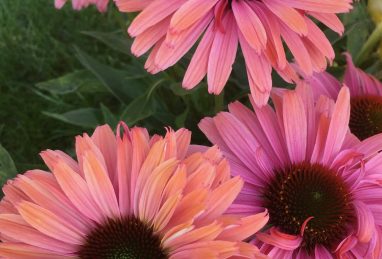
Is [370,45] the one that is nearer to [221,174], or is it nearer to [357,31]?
[357,31]

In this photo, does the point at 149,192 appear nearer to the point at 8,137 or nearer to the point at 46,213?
the point at 46,213

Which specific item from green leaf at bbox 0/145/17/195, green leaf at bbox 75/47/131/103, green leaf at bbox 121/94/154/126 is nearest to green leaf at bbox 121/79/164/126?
green leaf at bbox 121/94/154/126

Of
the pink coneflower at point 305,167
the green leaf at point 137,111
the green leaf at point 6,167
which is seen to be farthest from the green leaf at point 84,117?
the pink coneflower at point 305,167

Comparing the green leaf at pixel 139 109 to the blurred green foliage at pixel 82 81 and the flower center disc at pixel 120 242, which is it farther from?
the flower center disc at pixel 120 242

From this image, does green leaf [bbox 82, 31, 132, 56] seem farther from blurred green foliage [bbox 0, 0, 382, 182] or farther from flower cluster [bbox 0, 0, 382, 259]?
flower cluster [bbox 0, 0, 382, 259]

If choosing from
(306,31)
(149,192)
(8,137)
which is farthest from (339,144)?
(8,137)
